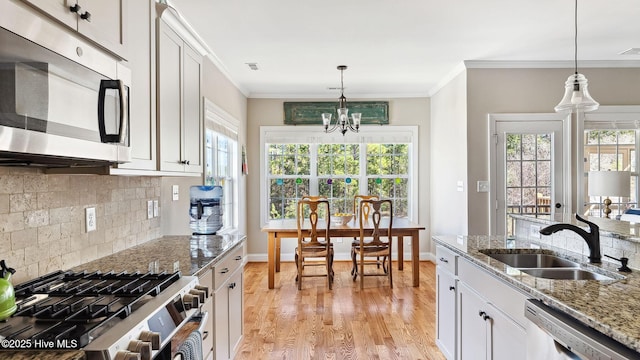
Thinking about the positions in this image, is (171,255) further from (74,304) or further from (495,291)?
(495,291)

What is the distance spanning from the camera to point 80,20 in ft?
4.42

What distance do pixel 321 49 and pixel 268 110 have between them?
7.37ft

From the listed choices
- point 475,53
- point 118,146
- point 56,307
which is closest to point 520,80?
point 475,53

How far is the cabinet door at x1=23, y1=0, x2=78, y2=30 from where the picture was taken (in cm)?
115

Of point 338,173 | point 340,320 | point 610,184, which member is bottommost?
point 340,320

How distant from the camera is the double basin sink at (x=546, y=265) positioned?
1.97m

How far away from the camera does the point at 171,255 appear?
217cm

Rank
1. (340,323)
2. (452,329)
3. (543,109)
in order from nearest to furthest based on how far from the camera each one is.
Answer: (452,329)
(340,323)
(543,109)

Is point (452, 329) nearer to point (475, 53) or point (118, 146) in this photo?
point (118, 146)

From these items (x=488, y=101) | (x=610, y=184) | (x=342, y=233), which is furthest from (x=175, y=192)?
(x=610, y=184)

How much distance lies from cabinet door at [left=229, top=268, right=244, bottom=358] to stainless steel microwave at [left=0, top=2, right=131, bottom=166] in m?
1.28

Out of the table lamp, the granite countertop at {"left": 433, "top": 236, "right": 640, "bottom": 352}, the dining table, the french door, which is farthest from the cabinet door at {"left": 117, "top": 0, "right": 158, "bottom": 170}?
the table lamp

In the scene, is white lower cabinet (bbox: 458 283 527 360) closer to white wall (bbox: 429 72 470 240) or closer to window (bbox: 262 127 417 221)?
white wall (bbox: 429 72 470 240)

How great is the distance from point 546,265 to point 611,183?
2.35 meters
